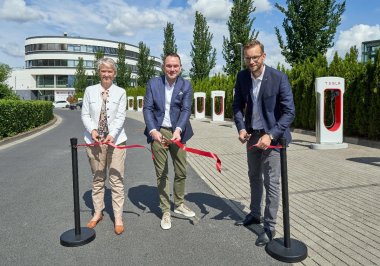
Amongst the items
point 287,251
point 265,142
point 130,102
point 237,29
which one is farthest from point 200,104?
point 130,102

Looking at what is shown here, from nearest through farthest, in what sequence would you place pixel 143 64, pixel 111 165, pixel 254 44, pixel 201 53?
pixel 254 44 → pixel 111 165 → pixel 201 53 → pixel 143 64

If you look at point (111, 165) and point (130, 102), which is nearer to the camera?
point (111, 165)

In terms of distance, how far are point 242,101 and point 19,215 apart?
3.17 metres

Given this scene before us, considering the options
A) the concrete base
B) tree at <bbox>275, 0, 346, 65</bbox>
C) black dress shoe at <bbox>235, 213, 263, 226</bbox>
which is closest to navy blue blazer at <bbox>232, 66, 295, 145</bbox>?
black dress shoe at <bbox>235, 213, 263, 226</bbox>

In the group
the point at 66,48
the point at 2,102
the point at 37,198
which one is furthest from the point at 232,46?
the point at 66,48

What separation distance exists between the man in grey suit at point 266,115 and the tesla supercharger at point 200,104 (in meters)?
21.6

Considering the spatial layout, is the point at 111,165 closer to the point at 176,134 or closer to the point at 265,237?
the point at 176,134

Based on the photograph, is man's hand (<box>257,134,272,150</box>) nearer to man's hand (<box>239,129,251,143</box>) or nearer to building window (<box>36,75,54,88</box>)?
man's hand (<box>239,129,251,143</box>)

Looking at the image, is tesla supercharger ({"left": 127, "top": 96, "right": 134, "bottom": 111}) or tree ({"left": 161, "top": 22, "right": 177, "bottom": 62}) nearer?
tree ({"left": 161, "top": 22, "right": 177, "bottom": 62})

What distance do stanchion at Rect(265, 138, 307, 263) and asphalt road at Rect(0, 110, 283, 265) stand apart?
0.09 meters

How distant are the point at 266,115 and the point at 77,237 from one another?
230 centimetres

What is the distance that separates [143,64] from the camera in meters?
52.5

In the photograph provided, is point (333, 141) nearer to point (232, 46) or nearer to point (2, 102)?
point (2, 102)

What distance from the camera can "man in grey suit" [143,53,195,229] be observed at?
3959 mm
